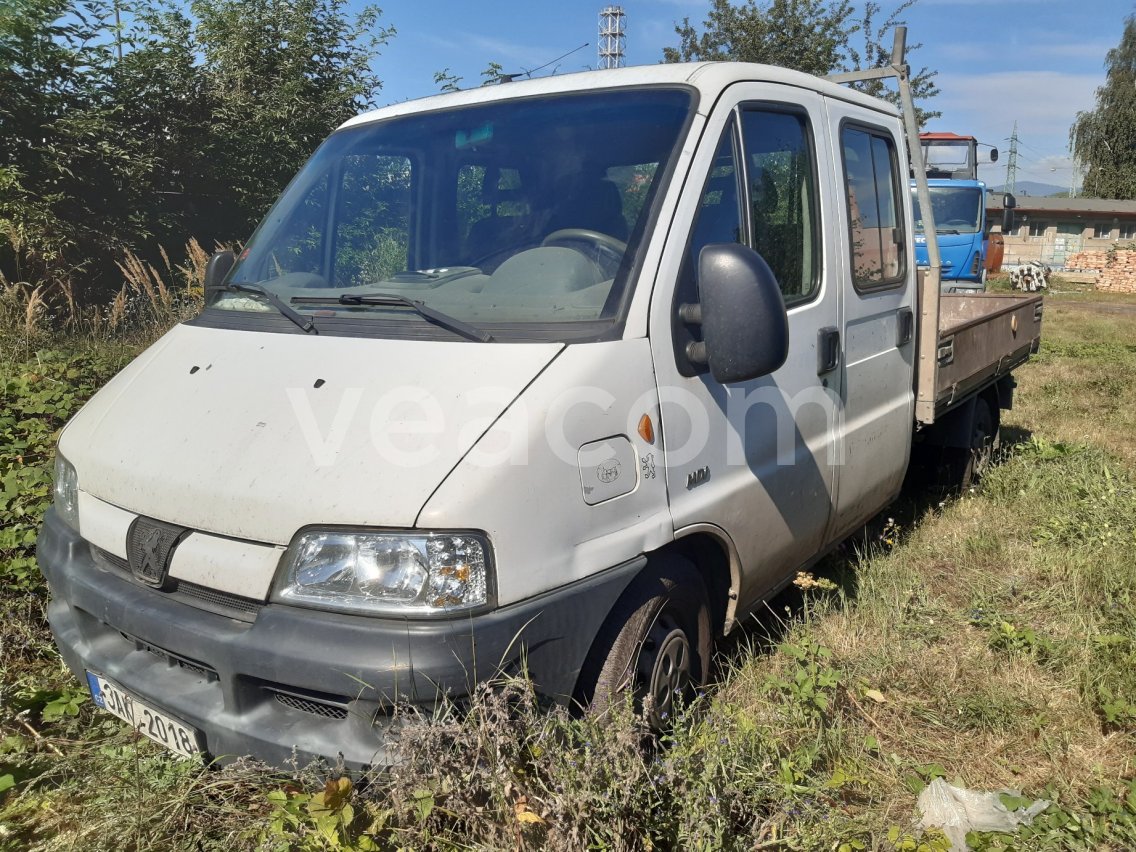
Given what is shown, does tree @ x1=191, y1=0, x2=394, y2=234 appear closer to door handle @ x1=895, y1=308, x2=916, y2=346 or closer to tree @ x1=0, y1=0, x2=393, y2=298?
tree @ x1=0, y1=0, x2=393, y2=298

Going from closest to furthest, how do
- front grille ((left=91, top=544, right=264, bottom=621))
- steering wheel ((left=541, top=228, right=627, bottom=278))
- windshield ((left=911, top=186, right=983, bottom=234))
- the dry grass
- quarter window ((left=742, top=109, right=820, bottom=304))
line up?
front grille ((left=91, top=544, right=264, bottom=621))
steering wheel ((left=541, top=228, right=627, bottom=278))
quarter window ((left=742, top=109, right=820, bottom=304))
the dry grass
windshield ((left=911, top=186, right=983, bottom=234))

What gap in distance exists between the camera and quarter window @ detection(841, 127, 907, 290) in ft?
12.8

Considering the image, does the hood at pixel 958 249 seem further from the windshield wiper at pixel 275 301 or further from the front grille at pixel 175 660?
the front grille at pixel 175 660

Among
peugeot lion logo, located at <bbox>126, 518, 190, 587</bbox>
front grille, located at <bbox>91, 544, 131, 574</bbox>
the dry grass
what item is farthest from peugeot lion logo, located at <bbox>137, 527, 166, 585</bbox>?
the dry grass

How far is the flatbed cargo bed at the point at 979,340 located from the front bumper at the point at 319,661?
300 cm

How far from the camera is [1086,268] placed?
1374 inches

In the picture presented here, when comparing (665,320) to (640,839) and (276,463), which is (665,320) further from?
(640,839)

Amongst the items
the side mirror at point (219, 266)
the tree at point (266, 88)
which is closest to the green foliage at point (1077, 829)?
the side mirror at point (219, 266)

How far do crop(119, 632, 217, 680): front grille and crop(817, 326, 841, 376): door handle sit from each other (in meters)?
2.37

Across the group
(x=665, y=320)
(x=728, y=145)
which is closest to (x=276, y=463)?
(x=665, y=320)

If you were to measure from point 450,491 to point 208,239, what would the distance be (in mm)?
11049

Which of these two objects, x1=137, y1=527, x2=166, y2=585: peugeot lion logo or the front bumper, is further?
x1=137, y1=527, x2=166, y2=585: peugeot lion logo

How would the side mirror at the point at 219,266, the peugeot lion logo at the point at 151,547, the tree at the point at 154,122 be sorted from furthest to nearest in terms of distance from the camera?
the tree at the point at 154,122
the side mirror at the point at 219,266
the peugeot lion logo at the point at 151,547

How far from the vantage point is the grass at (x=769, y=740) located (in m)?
2.13
